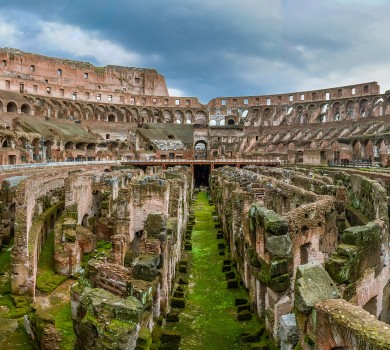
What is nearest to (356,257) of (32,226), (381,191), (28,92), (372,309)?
(372,309)

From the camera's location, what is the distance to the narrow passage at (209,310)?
927 cm

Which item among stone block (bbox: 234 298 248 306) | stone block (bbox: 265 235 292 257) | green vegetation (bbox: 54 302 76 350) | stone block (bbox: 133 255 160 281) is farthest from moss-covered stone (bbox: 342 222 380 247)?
green vegetation (bbox: 54 302 76 350)

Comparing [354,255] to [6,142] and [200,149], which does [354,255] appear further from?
[200,149]

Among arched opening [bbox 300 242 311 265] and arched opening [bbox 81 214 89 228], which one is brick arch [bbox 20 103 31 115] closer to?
arched opening [bbox 81 214 89 228]

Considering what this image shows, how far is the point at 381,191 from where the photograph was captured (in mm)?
11531

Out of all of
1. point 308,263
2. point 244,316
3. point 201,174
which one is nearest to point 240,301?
point 244,316

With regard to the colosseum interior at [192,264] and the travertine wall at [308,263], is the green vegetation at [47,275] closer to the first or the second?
the colosseum interior at [192,264]

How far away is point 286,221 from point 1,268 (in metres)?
10.3

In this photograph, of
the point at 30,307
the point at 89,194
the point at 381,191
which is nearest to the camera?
the point at 30,307

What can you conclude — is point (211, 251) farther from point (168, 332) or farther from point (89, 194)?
point (168, 332)

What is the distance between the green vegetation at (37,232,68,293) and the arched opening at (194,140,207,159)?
166ft

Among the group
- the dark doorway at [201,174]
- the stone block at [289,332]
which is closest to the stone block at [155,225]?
the stone block at [289,332]

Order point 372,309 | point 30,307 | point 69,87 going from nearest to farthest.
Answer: point 372,309, point 30,307, point 69,87

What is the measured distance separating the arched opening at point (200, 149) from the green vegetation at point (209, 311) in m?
47.5
